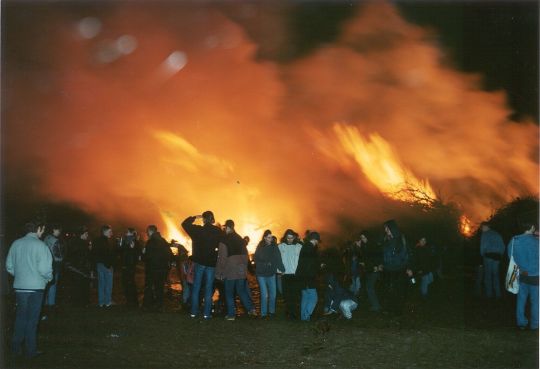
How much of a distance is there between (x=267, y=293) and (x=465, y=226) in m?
16.2

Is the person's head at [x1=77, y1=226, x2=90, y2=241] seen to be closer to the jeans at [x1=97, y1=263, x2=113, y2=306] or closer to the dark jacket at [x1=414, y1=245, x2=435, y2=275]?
the jeans at [x1=97, y1=263, x2=113, y2=306]

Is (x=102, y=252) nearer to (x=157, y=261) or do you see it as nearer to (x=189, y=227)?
(x=157, y=261)

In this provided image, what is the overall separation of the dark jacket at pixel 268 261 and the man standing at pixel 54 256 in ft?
12.3

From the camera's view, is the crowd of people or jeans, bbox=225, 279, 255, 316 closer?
the crowd of people

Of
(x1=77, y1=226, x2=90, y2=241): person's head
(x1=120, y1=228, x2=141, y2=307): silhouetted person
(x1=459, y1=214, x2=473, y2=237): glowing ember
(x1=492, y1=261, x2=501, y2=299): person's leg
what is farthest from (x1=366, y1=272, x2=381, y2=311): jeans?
(x1=459, y1=214, x2=473, y2=237): glowing ember

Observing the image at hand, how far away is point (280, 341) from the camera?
891cm

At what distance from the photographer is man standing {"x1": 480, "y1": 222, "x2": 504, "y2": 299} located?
14.3 m

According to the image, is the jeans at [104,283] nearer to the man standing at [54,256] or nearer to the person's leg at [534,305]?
the man standing at [54,256]

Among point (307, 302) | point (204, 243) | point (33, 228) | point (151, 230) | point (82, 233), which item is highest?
point (151, 230)

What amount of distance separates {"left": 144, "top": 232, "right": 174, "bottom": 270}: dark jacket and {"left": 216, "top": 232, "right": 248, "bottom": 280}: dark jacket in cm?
170

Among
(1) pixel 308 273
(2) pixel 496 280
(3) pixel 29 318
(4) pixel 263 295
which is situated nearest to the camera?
(3) pixel 29 318

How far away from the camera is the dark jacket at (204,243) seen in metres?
11.4

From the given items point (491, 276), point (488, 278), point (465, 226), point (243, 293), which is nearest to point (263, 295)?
point (243, 293)

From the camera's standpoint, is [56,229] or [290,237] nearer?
[56,229]
